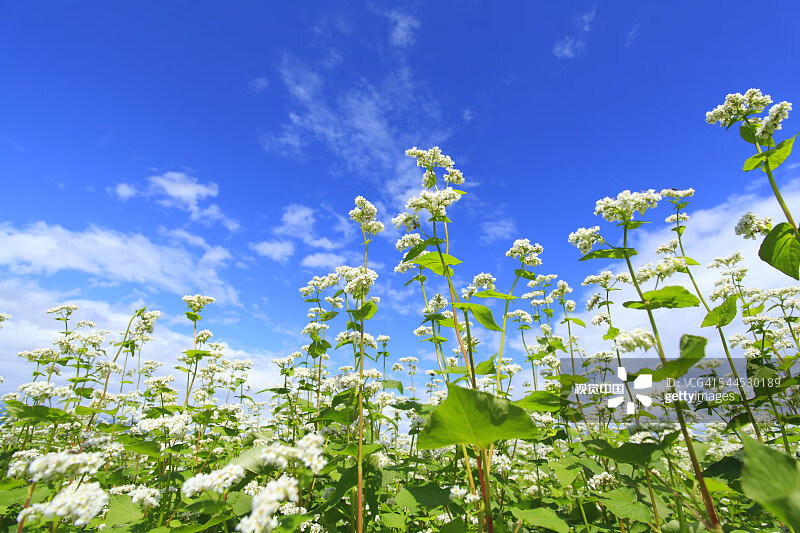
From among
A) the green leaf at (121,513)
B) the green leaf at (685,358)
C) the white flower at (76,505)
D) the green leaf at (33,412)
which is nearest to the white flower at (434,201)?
the green leaf at (685,358)

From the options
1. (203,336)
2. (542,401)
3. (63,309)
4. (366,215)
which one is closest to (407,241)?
(366,215)

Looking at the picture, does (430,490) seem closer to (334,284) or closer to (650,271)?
(650,271)

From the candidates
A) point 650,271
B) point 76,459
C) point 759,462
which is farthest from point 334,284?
point 759,462

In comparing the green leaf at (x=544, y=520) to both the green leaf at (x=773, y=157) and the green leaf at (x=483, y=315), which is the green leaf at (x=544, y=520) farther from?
the green leaf at (x=773, y=157)

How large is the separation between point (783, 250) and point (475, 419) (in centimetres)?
362

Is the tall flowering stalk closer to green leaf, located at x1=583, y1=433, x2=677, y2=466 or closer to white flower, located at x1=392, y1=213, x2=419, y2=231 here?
white flower, located at x1=392, y1=213, x2=419, y2=231

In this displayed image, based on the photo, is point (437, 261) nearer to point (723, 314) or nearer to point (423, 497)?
point (423, 497)

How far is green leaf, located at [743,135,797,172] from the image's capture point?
344 cm

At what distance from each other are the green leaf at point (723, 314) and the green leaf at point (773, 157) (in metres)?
1.50

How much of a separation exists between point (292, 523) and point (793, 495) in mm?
2795

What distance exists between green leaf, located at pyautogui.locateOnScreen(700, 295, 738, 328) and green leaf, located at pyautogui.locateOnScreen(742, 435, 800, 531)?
9.29ft

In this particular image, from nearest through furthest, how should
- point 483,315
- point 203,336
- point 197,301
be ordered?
point 483,315
point 197,301
point 203,336

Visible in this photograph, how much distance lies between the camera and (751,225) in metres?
4.89

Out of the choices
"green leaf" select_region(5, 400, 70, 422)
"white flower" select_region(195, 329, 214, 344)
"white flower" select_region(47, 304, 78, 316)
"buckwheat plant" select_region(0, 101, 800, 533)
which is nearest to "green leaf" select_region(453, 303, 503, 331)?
"buckwheat plant" select_region(0, 101, 800, 533)
